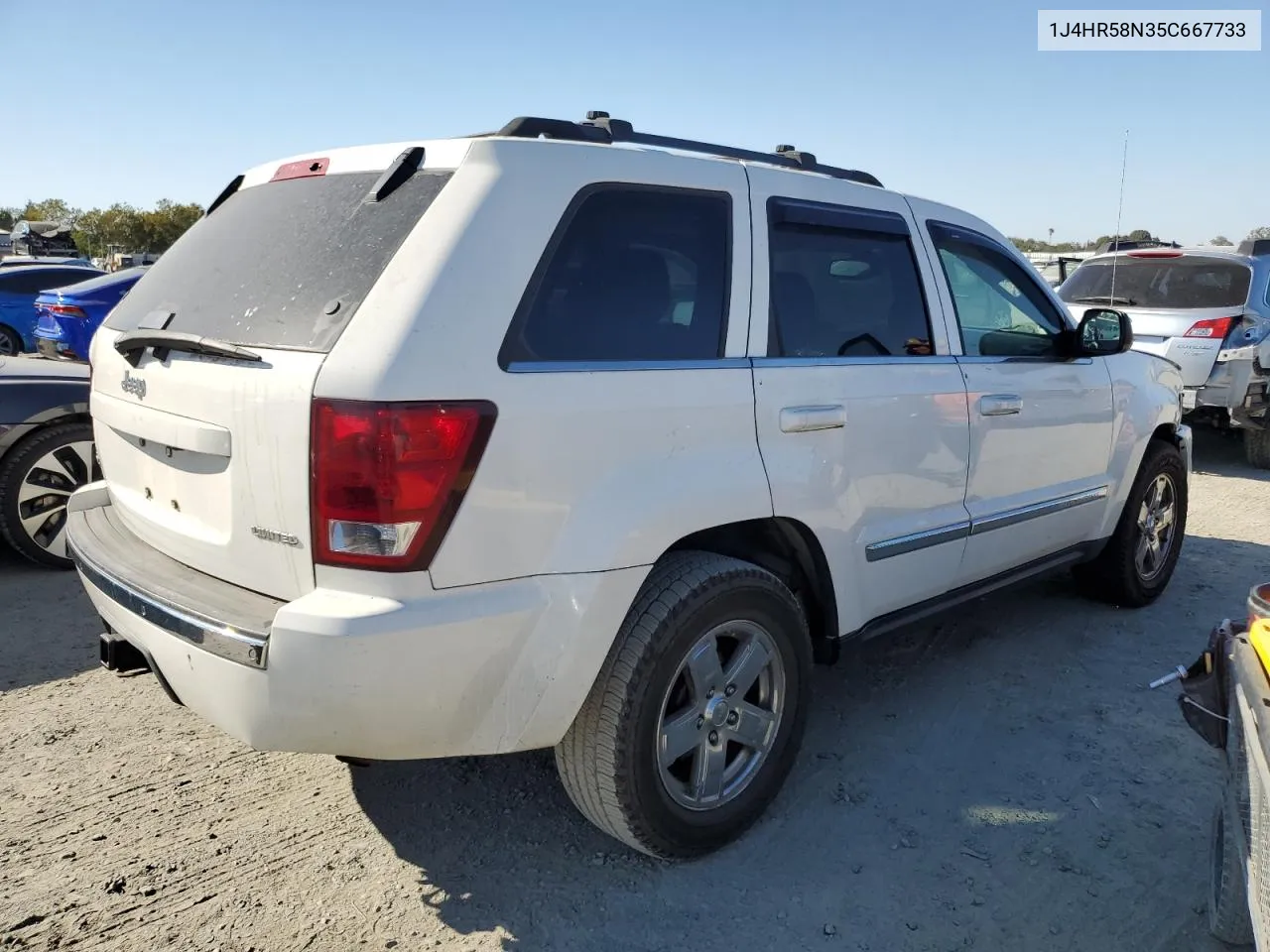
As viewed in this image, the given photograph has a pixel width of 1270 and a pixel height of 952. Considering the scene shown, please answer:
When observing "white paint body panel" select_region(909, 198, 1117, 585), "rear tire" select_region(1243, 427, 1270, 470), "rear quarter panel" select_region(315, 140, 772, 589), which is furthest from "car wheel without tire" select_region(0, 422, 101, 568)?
"rear tire" select_region(1243, 427, 1270, 470)

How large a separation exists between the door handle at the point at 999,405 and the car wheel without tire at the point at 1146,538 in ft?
4.40

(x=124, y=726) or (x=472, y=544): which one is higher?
(x=472, y=544)

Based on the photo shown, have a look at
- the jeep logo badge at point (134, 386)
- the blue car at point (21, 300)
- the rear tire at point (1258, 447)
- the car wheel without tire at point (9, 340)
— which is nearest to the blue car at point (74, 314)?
the blue car at point (21, 300)

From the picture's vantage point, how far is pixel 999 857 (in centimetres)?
278

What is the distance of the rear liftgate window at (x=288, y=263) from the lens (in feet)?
7.38

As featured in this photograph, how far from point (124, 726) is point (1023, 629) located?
3825 mm

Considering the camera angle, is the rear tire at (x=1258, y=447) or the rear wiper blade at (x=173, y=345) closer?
the rear wiper blade at (x=173, y=345)

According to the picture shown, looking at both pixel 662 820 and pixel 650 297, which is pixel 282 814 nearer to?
pixel 662 820

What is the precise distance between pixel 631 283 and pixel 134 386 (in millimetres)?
1399

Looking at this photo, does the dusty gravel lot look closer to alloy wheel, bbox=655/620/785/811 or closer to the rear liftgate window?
alloy wheel, bbox=655/620/785/811

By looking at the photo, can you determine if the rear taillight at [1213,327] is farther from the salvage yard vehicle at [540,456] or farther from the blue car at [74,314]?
the blue car at [74,314]

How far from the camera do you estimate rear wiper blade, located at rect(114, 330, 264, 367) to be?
227cm

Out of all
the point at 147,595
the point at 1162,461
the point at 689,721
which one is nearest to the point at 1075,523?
the point at 1162,461

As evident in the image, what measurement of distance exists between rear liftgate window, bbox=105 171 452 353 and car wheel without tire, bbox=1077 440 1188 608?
3.78 m
